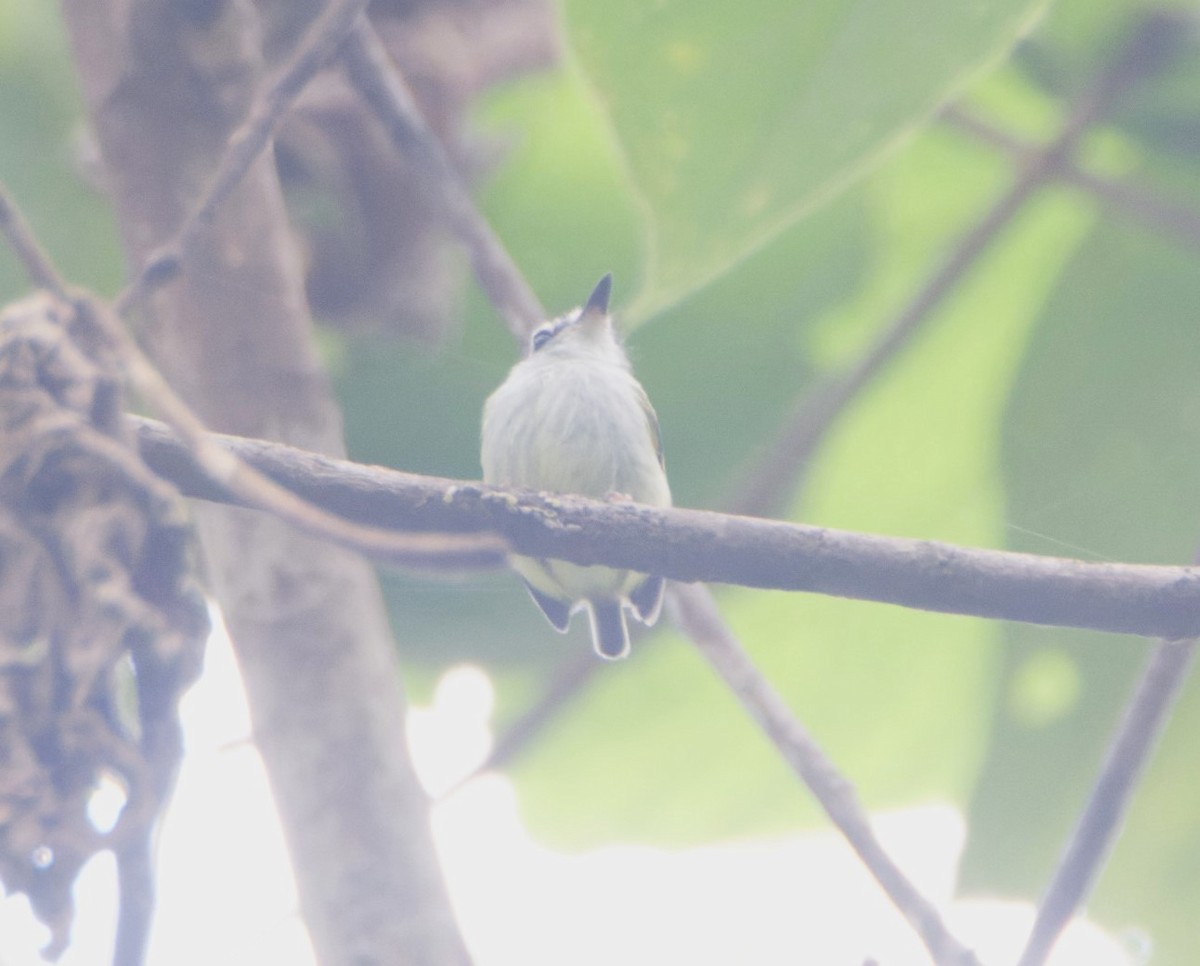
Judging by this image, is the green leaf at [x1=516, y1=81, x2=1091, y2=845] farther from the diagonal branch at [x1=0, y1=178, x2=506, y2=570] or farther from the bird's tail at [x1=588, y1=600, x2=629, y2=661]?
the diagonal branch at [x1=0, y1=178, x2=506, y2=570]

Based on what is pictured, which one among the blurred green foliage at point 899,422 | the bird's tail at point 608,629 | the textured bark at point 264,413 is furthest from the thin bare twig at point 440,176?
the bird's tail at point 608,629

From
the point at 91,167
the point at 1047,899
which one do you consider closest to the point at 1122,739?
the point at 1047,899

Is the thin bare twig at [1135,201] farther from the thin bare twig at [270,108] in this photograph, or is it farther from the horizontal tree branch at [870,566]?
the thin bare twig at [270,108]

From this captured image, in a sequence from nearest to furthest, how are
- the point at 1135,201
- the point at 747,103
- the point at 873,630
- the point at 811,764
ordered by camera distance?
the point at 747,103, the point at 811,764, the point at 1135,201, the point at 873,630

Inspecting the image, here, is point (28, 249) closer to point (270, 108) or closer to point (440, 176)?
point (270, 108)

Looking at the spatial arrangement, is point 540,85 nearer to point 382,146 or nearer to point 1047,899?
point 382,146

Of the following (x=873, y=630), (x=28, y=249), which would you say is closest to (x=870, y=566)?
(x=28, y=249)
